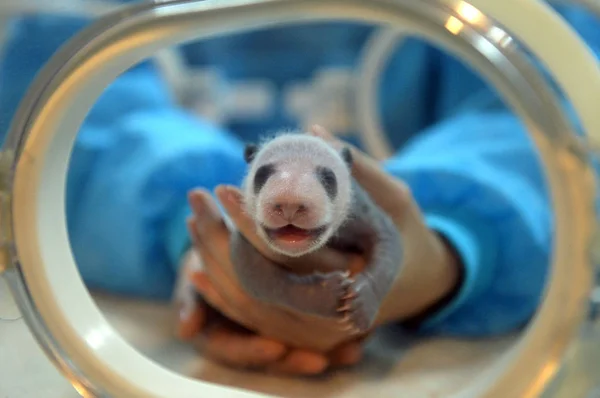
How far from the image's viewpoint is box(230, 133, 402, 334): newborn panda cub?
0.32 metres

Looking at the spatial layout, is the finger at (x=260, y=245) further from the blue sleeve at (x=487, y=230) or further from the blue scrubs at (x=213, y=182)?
the blue sleeve at (x=487, y=230)

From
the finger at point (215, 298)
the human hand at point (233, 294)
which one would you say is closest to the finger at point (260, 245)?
the human hand at point (233, 294)

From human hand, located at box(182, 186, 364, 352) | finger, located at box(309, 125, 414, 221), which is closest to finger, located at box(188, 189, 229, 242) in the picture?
human hand, located at box(182, 186, 364, 352)

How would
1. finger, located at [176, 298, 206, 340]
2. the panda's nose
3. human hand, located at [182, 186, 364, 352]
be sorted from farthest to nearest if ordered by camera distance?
finger, located at [176, 298, 206, 340], human hand, located at [182, 186, 364, 352], the panda's nose

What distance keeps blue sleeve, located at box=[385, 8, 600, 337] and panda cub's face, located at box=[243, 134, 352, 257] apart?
0.73ft

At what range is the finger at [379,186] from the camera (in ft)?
1.29

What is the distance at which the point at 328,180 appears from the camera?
0.33 m

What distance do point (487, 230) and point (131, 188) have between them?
0.38 meters

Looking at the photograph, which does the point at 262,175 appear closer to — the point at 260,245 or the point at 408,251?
the point at 260,245

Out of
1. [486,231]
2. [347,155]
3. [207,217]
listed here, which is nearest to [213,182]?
[207,217]

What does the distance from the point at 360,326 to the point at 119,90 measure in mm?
605

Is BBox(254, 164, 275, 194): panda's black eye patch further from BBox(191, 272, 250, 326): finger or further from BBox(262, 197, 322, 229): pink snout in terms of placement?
A: BBox(191, 272, 250, 326): finger

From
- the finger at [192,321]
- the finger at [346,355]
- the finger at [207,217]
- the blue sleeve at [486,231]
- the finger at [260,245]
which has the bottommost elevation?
the finger at [346,355]

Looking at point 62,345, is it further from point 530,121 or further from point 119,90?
point 119,90
